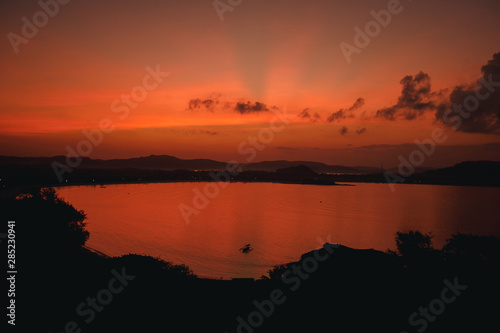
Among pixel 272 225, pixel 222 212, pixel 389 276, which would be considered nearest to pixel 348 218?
pixel 272 225

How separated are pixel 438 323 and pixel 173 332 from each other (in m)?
10.6

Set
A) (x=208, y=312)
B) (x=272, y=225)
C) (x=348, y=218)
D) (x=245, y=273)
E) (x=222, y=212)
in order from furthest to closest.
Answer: (x=222, y=212), (x=348, y=218), (x=272, y=225), (x=245, y=273), (x=208, y=312)

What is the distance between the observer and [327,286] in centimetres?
1437

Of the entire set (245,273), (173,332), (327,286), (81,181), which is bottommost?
(245,273)

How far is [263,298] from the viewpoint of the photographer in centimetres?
1664

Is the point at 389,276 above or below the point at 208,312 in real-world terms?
above

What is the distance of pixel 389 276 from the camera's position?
14633mm

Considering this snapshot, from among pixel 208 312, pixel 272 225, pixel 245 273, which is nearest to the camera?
pixel 208 312

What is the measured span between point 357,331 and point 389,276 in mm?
3541

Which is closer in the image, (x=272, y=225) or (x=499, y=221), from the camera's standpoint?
(x=272, y=225)

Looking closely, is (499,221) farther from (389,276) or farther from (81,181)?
(81,181)

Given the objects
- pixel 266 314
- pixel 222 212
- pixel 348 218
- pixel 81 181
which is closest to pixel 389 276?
pixel 266 314

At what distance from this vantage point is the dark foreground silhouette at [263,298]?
1297 centimetres

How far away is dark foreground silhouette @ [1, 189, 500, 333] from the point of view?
13.0 metres
